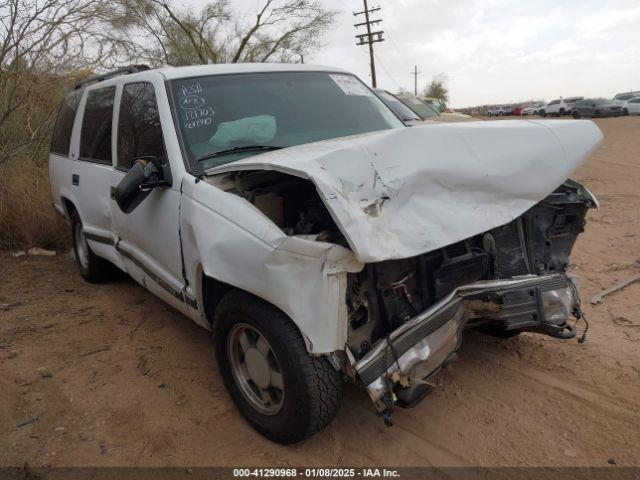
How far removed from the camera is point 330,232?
2369 mm

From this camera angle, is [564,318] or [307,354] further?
[564,318]

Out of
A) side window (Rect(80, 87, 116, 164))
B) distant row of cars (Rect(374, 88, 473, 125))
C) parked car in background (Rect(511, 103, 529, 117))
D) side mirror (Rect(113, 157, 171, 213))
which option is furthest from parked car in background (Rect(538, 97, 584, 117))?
side mirror (Rect(113, 157, 171, 213))

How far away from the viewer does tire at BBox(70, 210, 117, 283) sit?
509cm

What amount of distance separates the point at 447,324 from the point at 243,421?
1.27 m

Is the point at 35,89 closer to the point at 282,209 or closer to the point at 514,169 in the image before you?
the point at 282,209

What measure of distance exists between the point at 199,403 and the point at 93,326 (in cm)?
169

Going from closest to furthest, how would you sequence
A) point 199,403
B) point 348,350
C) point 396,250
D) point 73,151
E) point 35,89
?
point 396,250
point 348,350
point 199,403
point 73,151
point 35,89

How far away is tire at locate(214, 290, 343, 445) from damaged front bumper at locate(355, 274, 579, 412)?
24 centimetres

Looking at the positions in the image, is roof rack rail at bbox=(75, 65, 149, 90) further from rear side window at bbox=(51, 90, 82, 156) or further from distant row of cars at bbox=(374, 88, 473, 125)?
distant row of cars at bbox=(374, 88, 473, 125)

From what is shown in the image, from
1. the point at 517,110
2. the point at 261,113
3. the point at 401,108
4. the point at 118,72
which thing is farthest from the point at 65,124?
the point at 517,110

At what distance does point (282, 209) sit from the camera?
2.80 meters

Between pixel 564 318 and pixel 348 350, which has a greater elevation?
pixel 348 350

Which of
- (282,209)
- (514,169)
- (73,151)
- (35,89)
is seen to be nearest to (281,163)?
(282,209)

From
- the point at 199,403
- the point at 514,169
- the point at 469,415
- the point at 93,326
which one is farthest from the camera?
the point at 93,326
